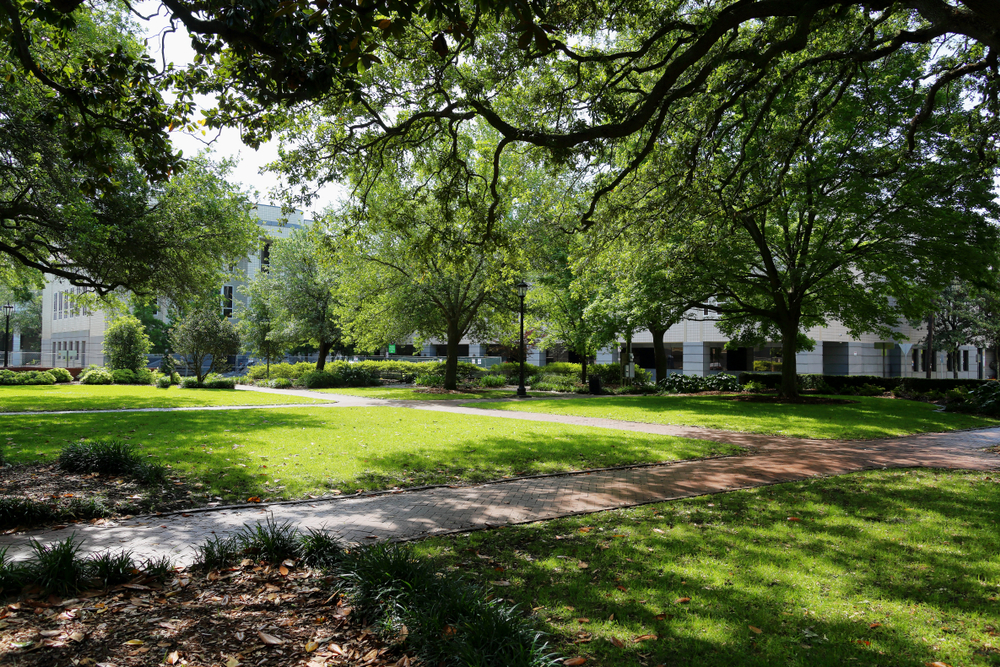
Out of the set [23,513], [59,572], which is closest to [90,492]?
[23,513]

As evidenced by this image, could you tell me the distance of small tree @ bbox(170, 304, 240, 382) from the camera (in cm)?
2922

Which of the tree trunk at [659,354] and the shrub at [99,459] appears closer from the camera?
the shrub at [99,459]

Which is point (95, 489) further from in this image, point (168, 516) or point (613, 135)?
point (613, 135)

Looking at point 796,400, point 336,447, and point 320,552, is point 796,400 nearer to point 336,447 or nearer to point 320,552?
point 336,447

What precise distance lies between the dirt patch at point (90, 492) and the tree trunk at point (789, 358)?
21150 millimetres

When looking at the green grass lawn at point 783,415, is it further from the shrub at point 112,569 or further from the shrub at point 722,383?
the shrub at point 112,569

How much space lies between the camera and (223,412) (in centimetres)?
1664

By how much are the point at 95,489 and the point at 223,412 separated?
33.3 ft

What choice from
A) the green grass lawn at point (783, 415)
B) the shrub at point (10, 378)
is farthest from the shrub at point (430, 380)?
the shrub at point (10, 378)

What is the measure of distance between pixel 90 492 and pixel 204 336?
24811 mm

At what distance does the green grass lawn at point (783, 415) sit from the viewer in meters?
14.3

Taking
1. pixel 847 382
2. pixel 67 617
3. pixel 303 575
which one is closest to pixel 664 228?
pixel 303 575

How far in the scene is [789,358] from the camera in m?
22.3

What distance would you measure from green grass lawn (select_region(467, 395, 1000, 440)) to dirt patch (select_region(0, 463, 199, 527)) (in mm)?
11808
